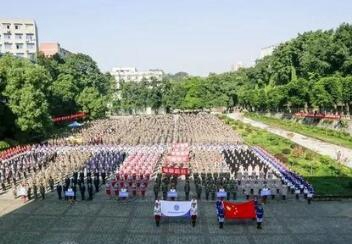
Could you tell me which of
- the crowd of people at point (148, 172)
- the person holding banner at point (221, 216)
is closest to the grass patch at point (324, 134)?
the crowd of people at point (148, 172)

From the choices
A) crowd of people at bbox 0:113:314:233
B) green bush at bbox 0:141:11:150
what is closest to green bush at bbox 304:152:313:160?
crowd of people at bbox 0:113:314:233

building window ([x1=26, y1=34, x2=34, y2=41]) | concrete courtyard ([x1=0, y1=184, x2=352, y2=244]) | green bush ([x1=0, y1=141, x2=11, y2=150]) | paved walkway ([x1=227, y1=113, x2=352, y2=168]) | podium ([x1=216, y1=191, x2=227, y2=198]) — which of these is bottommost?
concrete courtyard ([x1=0, y1=184, x2=352, y2=244])

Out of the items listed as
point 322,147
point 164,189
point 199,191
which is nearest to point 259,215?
point 199,191

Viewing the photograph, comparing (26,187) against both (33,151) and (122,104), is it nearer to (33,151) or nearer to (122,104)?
(33,151)

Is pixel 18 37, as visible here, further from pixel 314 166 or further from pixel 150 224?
pixel 150 224

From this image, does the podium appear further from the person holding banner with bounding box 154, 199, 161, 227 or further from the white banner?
the person holding banner with bounding box 154, 199, 161, 227

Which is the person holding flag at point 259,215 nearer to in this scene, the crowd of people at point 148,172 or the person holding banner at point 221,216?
the crowd of people at point 148,172
